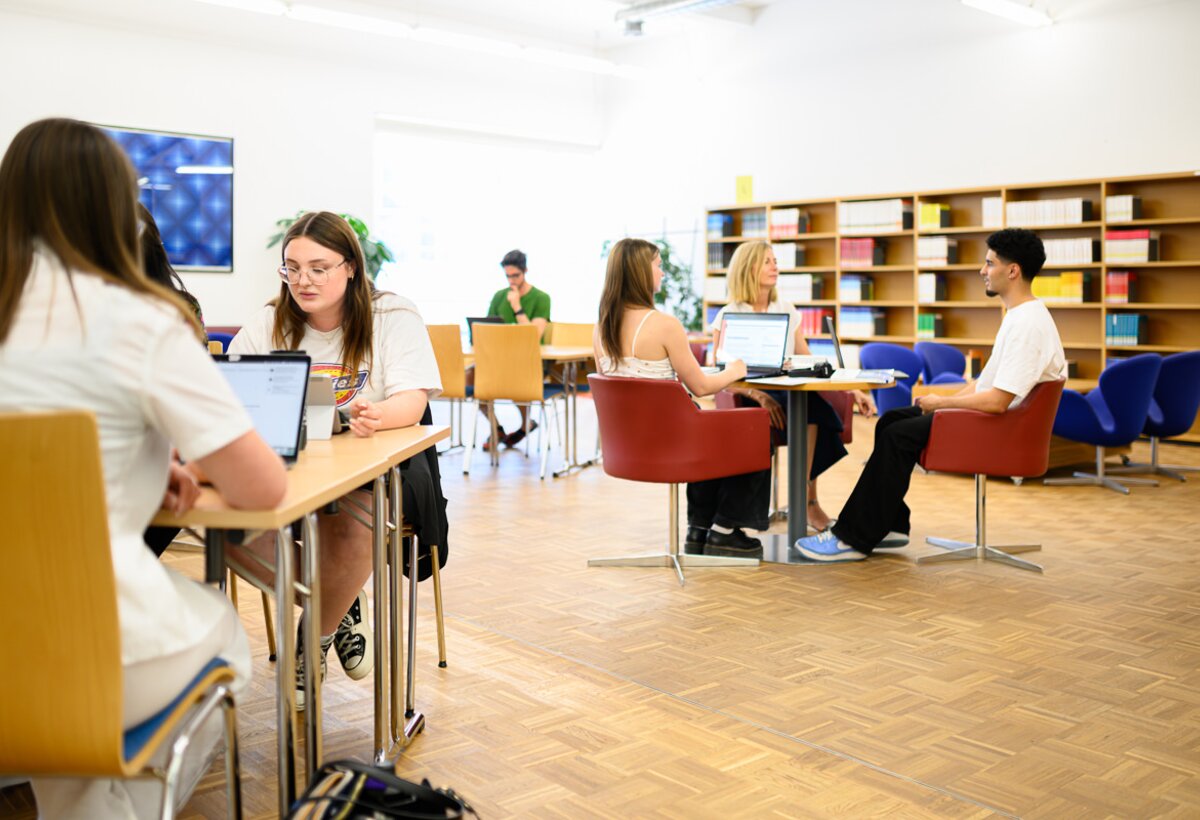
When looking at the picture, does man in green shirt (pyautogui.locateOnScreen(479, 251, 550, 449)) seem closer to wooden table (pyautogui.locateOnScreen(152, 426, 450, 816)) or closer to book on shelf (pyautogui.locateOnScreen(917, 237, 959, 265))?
book on shelf (pyautogui.locateOnScreen(917, 237, 959, 265))

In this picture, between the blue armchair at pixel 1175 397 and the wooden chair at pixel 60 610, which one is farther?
the blue armchair at pixel 1175 397

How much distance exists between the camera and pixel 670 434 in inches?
168

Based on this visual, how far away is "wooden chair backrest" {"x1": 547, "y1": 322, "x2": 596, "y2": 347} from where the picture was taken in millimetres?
8398

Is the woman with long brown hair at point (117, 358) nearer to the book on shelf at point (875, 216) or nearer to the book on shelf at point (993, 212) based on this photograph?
the book on shelf at point (993, 212)

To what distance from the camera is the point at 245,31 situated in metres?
10.1

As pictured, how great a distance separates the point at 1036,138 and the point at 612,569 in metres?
6.40

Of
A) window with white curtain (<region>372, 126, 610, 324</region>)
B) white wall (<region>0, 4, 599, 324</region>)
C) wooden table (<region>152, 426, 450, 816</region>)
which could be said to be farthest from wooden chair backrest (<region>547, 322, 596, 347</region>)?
wooden table (<region>152, 426, 450, 816</region>)

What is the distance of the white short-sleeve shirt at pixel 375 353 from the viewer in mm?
2930

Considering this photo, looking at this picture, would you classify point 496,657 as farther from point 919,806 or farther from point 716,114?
point 716,114

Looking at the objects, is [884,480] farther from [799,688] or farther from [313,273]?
[313,273]

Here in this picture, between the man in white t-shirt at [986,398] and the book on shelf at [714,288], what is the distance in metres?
6.51

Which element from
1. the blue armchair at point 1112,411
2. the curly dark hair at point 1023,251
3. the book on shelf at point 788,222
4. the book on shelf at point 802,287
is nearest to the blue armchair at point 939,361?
the blue armchair at point 1112,411

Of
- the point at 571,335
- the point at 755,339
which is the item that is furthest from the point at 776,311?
the point at 571,335

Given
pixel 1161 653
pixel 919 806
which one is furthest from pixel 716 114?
pixel 919 806
